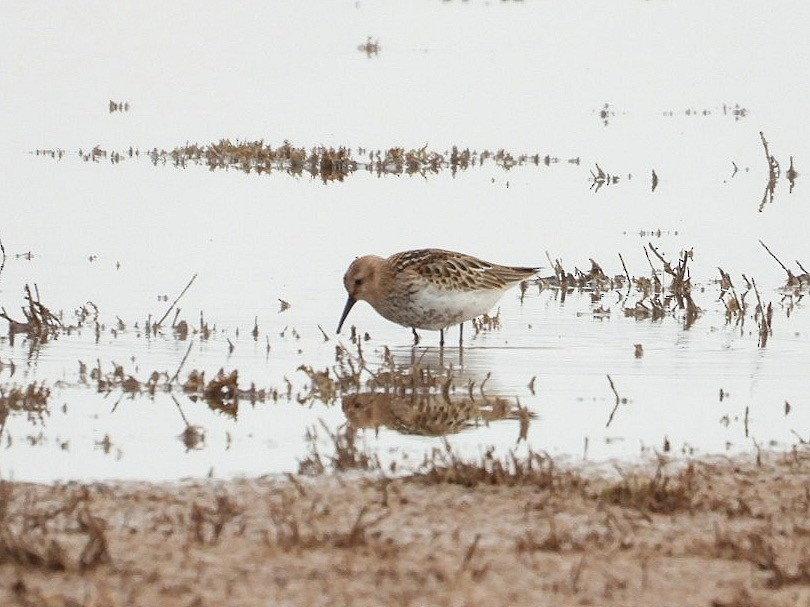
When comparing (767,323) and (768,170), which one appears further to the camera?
(768,170)

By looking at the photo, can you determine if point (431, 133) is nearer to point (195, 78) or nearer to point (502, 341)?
point (195, 78)

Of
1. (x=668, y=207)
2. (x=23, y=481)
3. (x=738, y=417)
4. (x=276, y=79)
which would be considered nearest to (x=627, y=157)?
(x=668, y=207)

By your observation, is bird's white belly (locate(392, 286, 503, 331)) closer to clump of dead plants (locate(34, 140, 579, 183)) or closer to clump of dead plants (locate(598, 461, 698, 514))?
clump of dead plants (locate(598, 461, 698, 514))

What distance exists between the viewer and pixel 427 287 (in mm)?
12531

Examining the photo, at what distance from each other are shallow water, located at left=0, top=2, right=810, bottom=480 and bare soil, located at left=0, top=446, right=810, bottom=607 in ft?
2.99

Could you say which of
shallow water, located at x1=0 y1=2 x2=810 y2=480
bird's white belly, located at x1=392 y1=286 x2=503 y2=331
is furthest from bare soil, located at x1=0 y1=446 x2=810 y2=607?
bird's white belly, located at x1=392 y1=286 x2=503 y2=331

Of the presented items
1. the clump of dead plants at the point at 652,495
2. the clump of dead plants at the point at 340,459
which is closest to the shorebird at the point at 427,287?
the clump of dead plants at the point at 340,459

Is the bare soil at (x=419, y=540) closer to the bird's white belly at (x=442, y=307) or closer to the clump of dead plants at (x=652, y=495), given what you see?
the clump of dead plants at (x=652, y=495)

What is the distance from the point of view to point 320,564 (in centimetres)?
676

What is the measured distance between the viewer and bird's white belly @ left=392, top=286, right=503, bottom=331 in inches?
494

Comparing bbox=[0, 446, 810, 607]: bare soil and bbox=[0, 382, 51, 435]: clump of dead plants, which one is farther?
bbox=[0, 382, 51, 435]: clump of dead plants

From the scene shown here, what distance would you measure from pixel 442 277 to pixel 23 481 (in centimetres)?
496

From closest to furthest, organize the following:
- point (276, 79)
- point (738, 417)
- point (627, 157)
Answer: point (738, 417), point (627, 157), point (276, 79)

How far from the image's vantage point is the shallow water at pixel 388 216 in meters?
10.2
